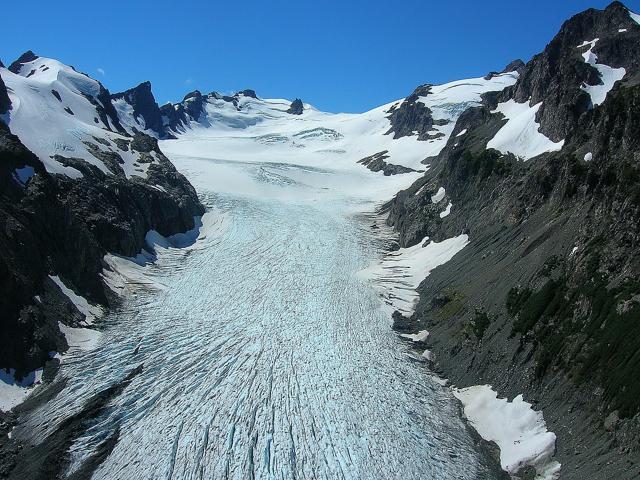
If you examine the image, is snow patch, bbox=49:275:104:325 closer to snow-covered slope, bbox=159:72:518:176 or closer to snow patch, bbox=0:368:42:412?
snow patch, bbox=0:368:42:412

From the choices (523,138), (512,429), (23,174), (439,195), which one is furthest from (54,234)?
(523,138)

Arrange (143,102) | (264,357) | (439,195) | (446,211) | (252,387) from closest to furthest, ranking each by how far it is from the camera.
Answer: (252,387)
(264,357)
(446,211)
(439,195)
(143,102)

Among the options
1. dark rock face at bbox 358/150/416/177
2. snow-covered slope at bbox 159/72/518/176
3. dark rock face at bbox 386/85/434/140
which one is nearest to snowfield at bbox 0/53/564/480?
dark rock face at bbox 358/150/416/177

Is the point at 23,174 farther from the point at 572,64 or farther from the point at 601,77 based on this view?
the point at 601,77

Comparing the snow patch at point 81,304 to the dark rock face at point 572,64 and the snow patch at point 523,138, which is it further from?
the dark rock face at point 572,64

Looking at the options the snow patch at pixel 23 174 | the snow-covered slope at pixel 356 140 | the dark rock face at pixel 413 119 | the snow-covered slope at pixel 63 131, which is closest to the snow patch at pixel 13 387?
the snow patch at pixel 23 174

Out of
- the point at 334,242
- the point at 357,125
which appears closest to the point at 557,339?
the point at 334,242
